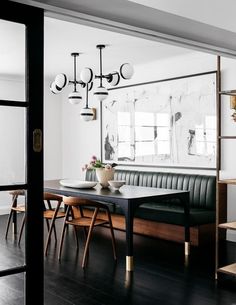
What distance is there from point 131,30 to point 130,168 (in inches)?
180

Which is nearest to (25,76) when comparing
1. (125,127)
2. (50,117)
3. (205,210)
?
(205,210)

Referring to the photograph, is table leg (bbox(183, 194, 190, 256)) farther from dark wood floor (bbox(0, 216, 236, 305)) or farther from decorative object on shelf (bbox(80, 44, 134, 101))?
decorative object on shelf (bbox(80, 44, 134, 101))

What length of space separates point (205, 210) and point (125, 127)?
92.2 inches

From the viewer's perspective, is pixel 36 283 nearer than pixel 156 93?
Yes

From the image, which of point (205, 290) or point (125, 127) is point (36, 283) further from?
point (125, 127)

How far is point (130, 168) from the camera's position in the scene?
707 cm

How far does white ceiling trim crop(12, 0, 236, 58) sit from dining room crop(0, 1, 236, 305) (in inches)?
2.6

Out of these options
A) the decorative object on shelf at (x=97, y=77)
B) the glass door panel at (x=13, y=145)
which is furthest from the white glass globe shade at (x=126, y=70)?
the glass door panel at (x=13, y=145)

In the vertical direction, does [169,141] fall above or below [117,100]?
below

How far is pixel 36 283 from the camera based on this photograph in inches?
88.7

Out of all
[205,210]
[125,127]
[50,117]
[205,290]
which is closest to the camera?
[205,290]

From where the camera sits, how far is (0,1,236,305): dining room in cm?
290

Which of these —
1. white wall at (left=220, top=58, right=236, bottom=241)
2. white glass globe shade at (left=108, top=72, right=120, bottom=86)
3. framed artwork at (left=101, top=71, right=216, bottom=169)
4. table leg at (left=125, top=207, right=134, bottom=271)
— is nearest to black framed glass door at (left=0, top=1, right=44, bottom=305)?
table leg at (left=125, top=207, right=134, bottom=271)

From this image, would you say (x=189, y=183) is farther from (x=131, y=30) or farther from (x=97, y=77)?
(x=131, y=30)
